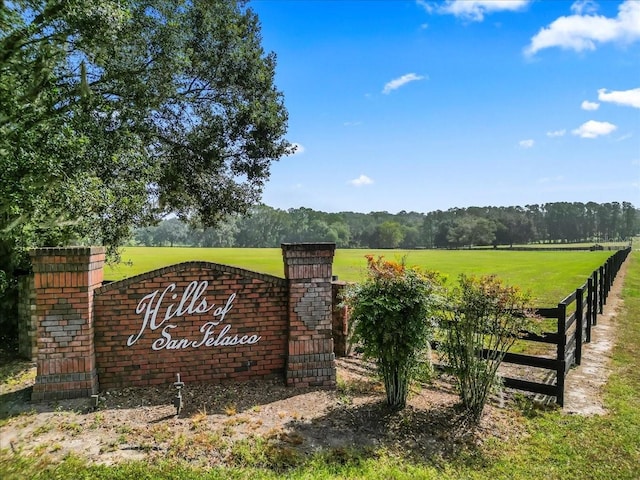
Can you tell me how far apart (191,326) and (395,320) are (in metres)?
3.19

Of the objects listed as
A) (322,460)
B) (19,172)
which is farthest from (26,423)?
(19,172)

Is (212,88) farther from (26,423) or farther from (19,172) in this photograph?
(26,423)

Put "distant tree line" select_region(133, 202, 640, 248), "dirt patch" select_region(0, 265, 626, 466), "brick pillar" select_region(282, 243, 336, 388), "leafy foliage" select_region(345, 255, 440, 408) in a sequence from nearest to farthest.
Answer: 1. "dirt patch" select_region(0, 265, 626, 466)
2. "leafy foliage" select_region(345, 255, 440, 408)
3. "brick pillar" select_region(282, 243, 336, 388)
4. "distant tree line" select_region(133, 202, 640, 248)

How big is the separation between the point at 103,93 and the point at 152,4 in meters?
2.52

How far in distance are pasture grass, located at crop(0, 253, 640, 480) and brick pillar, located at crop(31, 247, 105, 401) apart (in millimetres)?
1427

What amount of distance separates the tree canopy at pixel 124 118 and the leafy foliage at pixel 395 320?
20.7 feet

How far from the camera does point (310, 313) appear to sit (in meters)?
6.35

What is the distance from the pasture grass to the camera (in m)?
3.94

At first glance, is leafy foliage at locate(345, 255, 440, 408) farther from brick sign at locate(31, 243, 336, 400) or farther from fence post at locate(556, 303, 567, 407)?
fence post at locate(556, 303, 567, 407)

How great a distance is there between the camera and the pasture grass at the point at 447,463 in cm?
394

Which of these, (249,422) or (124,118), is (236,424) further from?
(124,118)

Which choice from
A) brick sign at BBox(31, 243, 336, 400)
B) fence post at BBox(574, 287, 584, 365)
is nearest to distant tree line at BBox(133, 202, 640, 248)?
fence post at BBox(574, 287, 584, 365)

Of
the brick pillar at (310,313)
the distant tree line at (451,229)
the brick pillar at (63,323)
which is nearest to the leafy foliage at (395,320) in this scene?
the brick pillar at (310,313)

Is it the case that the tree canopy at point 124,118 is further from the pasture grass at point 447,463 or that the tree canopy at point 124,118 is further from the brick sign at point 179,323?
the pasture grass at point 447,463
